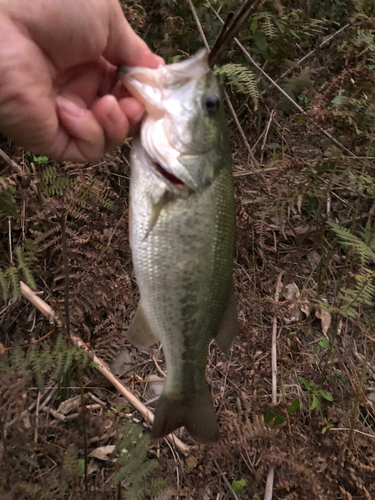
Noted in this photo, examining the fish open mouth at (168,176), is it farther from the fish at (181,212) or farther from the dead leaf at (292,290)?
the dead leaf at (292,290)

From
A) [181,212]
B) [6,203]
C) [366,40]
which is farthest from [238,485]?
[366,40]

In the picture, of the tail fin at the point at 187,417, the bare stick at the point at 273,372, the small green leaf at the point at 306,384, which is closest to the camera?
the tail fin at the point at 187,417

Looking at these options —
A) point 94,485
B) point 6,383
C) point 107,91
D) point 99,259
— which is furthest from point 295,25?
point 94,485

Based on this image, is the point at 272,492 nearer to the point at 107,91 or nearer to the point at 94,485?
the point at 94,485

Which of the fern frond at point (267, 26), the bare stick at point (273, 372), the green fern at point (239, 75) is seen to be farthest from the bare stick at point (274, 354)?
the fern frond at point (267, 26)

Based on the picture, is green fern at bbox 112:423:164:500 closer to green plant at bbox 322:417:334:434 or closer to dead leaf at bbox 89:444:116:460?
dead leaf at bbox 89:444:116:460

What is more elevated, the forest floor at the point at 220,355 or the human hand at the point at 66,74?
the human hand at the point at 66,74

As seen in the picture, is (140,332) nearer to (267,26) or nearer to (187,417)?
(187,417)
